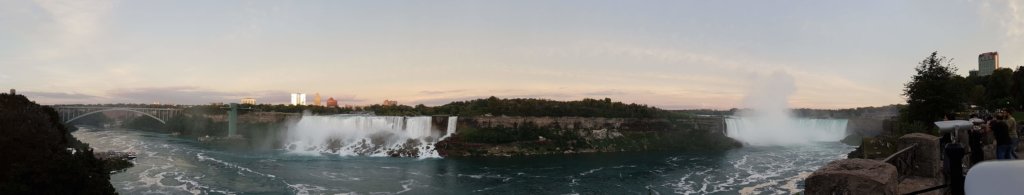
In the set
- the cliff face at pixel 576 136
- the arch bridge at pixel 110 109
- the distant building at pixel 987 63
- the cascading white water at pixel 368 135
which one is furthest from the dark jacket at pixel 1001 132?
the distant building at pixel 987 63

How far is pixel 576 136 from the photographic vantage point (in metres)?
63.2

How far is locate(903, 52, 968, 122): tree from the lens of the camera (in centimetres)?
2561

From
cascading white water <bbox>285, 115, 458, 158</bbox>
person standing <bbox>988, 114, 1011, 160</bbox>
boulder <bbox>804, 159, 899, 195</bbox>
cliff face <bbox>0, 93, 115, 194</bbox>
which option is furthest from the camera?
cascading white water <bbox>285, 115, 458, 158</bbox>

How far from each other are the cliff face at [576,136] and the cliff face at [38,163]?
3500 centimetres

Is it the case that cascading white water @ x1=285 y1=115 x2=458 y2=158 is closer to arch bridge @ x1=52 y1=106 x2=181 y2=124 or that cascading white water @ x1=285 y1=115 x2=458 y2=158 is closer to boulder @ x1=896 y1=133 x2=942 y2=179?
arch bridge @ x1=52 y1=106 x2=181 y2=124

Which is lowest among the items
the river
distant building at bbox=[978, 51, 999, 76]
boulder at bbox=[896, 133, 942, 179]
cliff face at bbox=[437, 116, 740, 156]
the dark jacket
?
the river

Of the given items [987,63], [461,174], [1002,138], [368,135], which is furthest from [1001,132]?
[987,63]

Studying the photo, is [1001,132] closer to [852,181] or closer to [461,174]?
[852,181]

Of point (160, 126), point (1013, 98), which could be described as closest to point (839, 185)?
point (1013, 98)

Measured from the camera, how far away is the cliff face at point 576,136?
5700 centimetres

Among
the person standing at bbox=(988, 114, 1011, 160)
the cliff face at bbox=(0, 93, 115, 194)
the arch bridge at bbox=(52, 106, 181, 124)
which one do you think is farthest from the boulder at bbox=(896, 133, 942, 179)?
the arch bridge at bbox=(52, 106, 181, 124)

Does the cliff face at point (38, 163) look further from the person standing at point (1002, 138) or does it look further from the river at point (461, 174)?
the person standing at point (1002, 138)

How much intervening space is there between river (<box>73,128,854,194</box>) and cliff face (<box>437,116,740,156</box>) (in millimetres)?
7297

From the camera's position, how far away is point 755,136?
71.8 metres
